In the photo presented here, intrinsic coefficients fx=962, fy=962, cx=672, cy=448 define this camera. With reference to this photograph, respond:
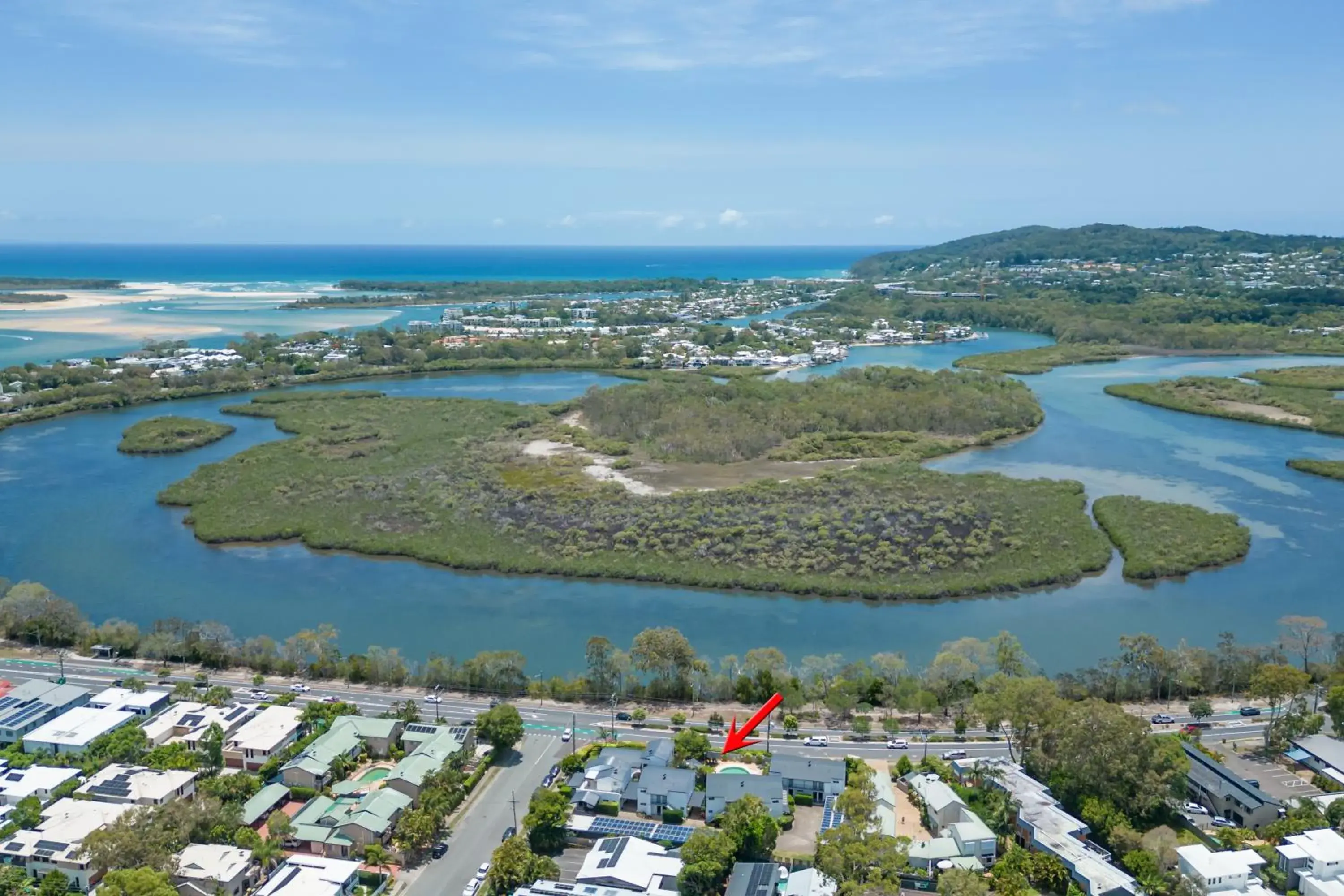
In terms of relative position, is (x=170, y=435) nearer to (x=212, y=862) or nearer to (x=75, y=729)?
(x=75, y=729)

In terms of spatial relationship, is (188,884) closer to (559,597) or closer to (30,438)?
(559,597)

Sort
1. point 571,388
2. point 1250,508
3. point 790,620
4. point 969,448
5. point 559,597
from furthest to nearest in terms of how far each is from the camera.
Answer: point 571,388, point 969,448, point 1250,508, point 559,597, point 790,620

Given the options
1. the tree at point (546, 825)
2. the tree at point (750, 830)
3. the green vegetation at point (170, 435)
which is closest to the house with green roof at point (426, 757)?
the tree at point (546, 825)

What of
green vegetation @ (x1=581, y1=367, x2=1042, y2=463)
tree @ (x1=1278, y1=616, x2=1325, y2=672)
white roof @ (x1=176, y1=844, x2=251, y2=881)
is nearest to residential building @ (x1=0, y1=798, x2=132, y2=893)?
white roof @ (x1=176, y1=844, x2=251, y2=881)

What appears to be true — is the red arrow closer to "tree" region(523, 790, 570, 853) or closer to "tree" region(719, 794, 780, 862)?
"tree" region(719, 794, 780, 862)

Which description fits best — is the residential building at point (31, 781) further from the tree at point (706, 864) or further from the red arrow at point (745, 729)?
the red arrow at point (745, 729)

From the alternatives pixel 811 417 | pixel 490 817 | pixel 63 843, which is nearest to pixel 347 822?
pixel 490 817

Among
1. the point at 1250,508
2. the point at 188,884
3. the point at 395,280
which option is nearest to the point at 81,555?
the point at 188,884
